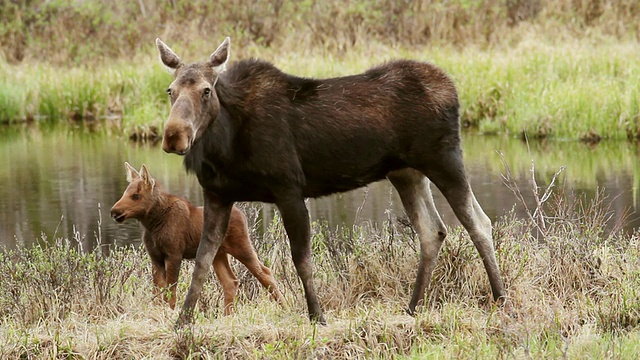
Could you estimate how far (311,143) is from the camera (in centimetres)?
724

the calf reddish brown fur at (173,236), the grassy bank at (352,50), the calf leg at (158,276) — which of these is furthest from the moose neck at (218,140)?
the grassy bank at (352,50)

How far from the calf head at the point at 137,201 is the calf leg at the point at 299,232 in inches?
74.3

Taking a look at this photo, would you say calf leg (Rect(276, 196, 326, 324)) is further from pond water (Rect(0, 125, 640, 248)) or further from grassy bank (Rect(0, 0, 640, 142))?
grassy bank (Rect(0, 0, 640, 142))

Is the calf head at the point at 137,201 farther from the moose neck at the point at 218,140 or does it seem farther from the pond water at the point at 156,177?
the pond water at the point at 156,177

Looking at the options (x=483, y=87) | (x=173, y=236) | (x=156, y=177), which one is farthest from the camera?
(x=483, y=87)

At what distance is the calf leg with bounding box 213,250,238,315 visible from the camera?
8.58m

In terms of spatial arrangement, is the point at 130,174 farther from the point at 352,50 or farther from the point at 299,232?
the point at 352,50

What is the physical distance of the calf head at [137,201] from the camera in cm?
862

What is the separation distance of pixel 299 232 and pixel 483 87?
15.3 metres

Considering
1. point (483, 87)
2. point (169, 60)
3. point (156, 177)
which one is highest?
point (169, 60)

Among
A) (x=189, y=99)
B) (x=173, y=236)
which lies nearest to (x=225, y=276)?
(x=173, y=236)

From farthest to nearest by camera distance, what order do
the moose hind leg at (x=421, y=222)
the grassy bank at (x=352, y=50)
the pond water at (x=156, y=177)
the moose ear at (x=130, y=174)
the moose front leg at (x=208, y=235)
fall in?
the grassy bank at (x=352, y=50) → the pond water at (x=156, y=177) → the moose ear at (x=130, y=174) → the moose hind leg at (x=421, y=222) → the moose front leg at (x=208, y=235)

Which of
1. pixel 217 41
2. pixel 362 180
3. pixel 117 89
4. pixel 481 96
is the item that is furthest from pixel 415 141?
pixel 217 41

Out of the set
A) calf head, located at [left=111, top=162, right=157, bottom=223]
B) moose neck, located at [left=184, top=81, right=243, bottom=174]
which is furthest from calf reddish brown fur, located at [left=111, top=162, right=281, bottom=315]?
moose neck, located at [left=184, top=81, right=243, bottom=174]
